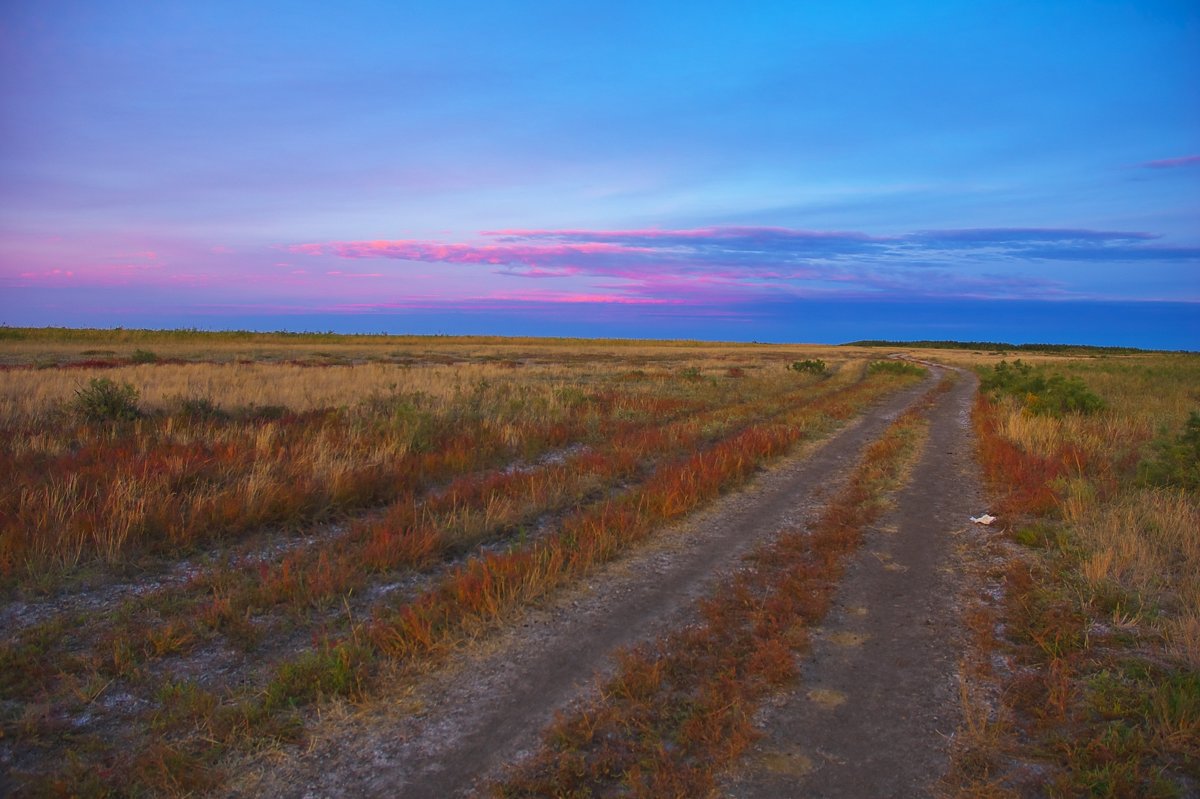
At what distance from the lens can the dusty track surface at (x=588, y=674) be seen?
372 centimetres

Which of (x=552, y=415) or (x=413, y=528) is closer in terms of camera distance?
(x=413, y=528)

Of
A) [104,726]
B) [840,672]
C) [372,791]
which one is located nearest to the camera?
[372,791]

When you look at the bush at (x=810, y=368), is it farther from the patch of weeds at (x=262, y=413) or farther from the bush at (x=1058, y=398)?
the patch of weeds at (x=262, y=413)

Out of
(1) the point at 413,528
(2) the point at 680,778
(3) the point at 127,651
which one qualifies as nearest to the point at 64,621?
(3) the point at 127,651

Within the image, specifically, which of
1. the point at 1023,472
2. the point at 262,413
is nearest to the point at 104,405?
the point at 262,413

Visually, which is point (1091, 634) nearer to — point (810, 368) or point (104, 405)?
point (104, 405)

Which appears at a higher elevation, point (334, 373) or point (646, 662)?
point (334, 373)

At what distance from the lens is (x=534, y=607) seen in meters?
5.94

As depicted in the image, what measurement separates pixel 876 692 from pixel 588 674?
6.51 ft

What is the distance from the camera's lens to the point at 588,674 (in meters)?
4.74

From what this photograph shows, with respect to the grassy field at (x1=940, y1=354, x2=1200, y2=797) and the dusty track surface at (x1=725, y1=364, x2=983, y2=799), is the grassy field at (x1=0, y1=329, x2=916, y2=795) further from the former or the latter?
the grassy field at (x1=940, y1=354, x2=1200, y2=797)

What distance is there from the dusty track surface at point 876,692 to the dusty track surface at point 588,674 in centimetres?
2

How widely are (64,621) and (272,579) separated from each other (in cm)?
156

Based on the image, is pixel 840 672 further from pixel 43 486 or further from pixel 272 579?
pixel 43 486
